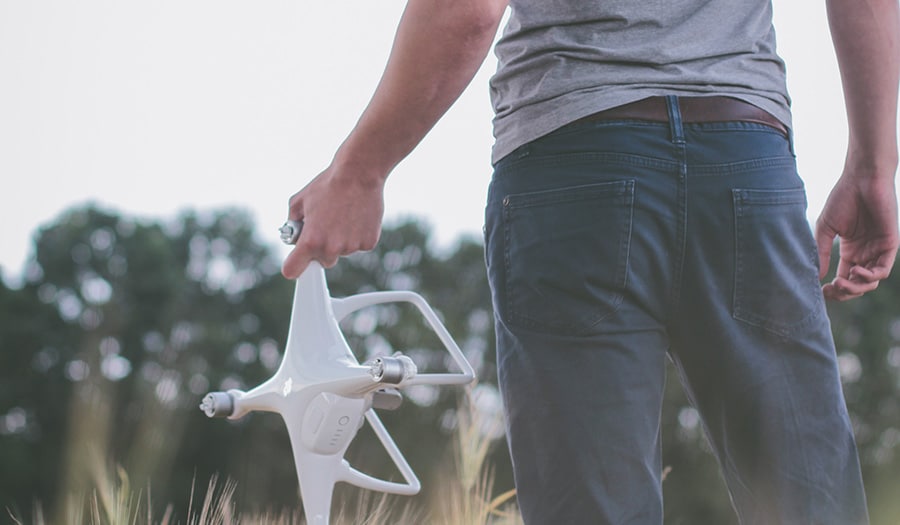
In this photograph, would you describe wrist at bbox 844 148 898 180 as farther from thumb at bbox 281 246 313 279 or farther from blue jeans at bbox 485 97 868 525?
thumb at bbox 281 246 313 279

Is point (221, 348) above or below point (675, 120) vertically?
below

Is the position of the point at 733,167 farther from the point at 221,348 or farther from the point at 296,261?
the point at 221,348

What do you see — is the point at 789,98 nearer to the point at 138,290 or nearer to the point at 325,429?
the point at 325,429

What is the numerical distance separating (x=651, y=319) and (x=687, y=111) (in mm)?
251

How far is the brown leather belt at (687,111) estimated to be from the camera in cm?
123

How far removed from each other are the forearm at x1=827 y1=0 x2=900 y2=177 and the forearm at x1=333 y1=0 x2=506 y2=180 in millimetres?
556

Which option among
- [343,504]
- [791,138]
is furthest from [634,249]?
[343,504]

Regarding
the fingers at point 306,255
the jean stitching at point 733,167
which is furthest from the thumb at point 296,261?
the jean stitching at point 733,167

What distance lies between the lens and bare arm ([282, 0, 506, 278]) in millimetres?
1170

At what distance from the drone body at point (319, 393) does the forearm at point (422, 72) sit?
307 millimetres

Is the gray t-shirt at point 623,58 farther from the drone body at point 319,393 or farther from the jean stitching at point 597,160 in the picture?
the drone body at point 319,393

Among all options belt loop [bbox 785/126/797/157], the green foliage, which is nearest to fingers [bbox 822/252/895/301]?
belt loop [bbox 785/126/797/157]

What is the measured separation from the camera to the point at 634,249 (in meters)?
1.21

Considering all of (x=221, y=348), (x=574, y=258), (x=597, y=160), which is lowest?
(x=221, y=348)
